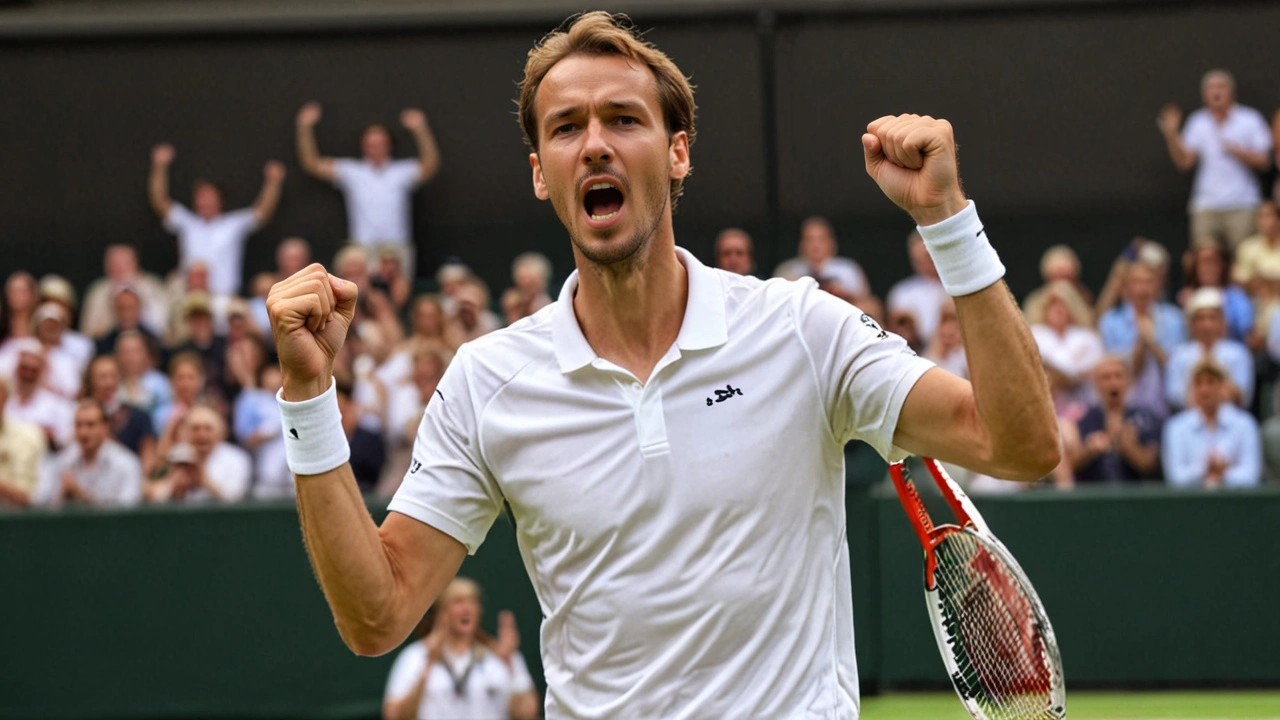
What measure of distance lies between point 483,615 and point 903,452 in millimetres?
7174

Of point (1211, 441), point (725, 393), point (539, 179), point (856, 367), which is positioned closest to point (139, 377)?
point (1211, 441)

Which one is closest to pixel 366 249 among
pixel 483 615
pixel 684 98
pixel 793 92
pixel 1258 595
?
pixel 793 92

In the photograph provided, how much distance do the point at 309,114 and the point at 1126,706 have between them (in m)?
9.95

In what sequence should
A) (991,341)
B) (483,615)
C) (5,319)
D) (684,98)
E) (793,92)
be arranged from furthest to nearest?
(793,92) < (5,319) < (483,615) < (684,98) < (991,341)

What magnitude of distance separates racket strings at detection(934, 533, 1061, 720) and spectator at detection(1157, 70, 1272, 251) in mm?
10420

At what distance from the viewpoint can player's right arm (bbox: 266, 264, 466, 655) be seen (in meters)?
3.35

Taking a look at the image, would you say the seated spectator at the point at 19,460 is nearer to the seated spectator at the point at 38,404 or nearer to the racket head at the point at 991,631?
the seated spectator at the point at 38,404

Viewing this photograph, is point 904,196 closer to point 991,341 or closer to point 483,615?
point 991,341

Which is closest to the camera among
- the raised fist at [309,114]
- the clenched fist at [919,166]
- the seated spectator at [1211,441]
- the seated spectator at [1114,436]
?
the clenched fist at [919,166]

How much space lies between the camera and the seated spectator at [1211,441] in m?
10.9

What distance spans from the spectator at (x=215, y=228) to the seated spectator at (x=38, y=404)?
8.82ft

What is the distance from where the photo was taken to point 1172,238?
1566cm

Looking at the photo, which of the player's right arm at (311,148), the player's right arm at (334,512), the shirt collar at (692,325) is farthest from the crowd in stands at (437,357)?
the player's right arm at (334,512)

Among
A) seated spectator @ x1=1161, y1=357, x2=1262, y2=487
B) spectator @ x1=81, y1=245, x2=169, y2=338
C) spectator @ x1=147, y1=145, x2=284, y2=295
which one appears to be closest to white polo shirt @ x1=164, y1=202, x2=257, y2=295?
spectator @ x1=147, y1=145, x2=284, y2=295
